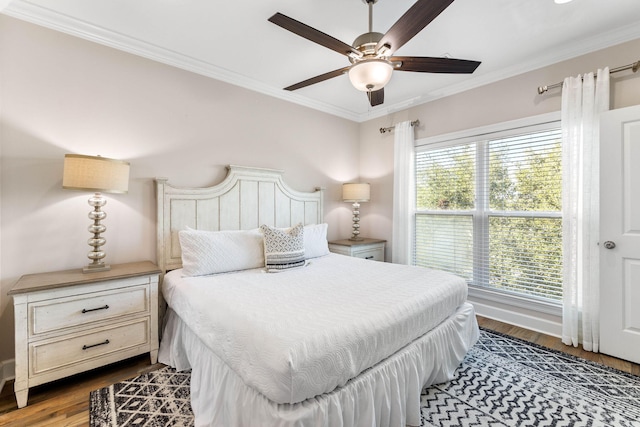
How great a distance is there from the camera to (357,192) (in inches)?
156

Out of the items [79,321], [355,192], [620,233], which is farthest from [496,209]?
[79,321]

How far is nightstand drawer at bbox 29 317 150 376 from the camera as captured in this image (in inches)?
71.7

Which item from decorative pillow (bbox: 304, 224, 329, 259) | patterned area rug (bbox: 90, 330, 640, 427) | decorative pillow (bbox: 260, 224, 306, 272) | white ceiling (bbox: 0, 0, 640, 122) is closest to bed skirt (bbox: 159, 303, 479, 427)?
patterned area rug (bbox: 90, 330, 640, 427)

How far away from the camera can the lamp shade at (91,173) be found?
200cm

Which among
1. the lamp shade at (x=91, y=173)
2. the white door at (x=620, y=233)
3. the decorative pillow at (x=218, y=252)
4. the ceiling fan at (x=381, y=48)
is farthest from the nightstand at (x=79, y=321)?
the white door at (x=620, y=233)

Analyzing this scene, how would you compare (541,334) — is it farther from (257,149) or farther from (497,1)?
(257,149)

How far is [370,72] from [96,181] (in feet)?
6.67

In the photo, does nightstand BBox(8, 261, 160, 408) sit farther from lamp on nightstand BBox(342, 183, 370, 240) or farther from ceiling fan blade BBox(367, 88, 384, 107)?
lamp on nightstand BBox(342, 183, 370, 240)

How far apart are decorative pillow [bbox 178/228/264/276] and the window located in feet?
7.47

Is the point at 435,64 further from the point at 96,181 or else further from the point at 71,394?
the point at 71,394

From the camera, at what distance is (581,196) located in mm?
2531

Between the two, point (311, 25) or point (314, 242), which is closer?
point (311, 25)

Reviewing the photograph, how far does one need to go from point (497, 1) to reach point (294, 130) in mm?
2345

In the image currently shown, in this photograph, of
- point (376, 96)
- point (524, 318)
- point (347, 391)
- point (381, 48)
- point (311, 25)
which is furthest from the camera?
point (524, 318)
